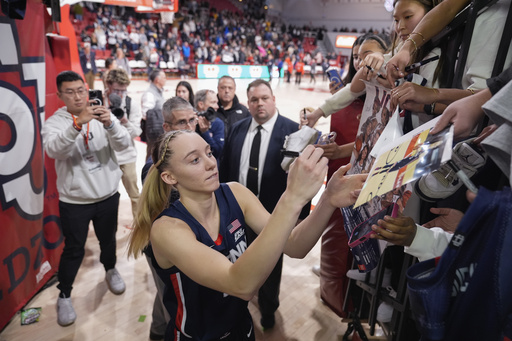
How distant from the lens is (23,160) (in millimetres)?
2598

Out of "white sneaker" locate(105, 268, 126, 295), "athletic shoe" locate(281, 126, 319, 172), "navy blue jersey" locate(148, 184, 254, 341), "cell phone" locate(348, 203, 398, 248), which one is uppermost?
"athletic shoe" locate(281, 126, 319, 172)

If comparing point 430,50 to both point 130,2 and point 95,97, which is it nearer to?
point 95,97

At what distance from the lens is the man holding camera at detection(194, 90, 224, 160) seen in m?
3.06

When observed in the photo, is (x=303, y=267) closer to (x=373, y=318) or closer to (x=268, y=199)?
(x=268, y=199)

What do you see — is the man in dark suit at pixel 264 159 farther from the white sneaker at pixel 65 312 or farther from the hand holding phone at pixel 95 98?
the white sneaker at pixel 65 312

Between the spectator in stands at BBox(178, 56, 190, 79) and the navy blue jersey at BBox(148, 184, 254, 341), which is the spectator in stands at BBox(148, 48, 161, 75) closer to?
the spectator in stands at BBox(178, 56, 190, 79)

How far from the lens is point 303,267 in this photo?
137 inches

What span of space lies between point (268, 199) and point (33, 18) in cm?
233

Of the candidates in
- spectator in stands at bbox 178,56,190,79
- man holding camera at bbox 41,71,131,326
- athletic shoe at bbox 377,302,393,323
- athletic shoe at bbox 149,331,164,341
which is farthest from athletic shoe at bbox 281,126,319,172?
spectator in stands at bbox 178,56,190,79

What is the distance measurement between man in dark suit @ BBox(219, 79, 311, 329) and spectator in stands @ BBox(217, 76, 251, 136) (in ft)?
3.24

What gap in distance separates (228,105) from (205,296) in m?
2.85

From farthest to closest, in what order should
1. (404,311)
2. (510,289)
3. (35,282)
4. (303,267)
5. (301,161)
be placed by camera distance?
(303,267)
(35,282)
(404,311)
(301,161)
(510,289)

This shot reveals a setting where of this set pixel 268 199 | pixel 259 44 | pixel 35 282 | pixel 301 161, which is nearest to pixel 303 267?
pixel 268 199

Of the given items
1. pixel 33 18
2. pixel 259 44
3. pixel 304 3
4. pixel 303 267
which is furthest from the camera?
pixel 304 3
